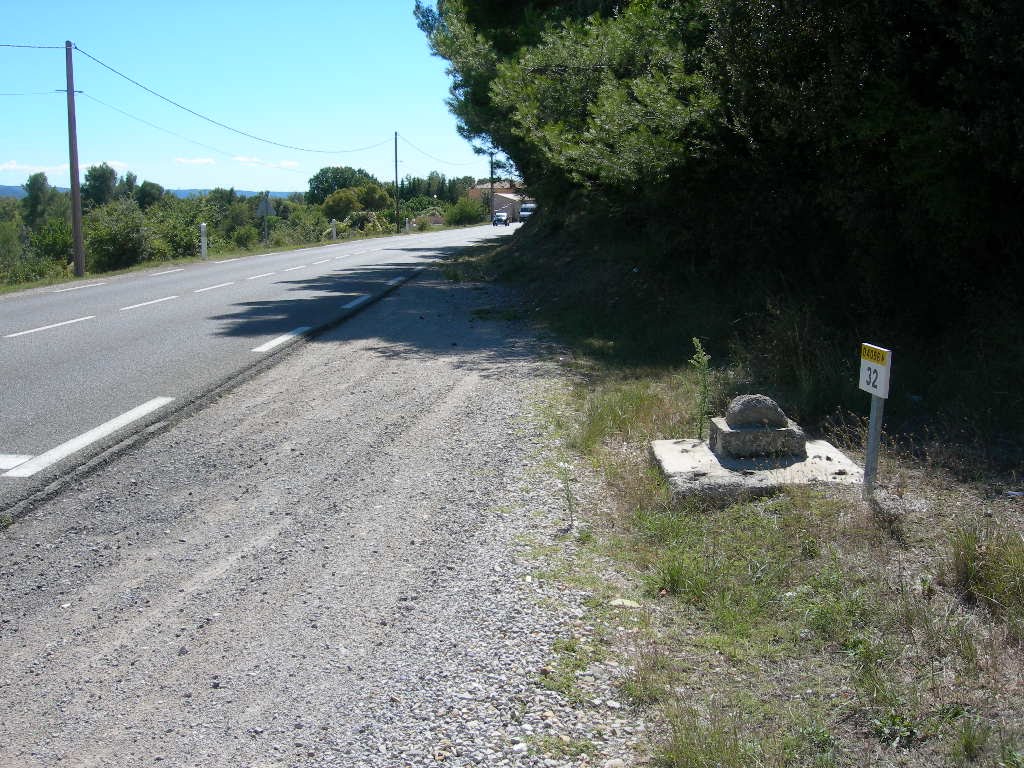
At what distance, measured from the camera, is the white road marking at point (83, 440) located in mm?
5887

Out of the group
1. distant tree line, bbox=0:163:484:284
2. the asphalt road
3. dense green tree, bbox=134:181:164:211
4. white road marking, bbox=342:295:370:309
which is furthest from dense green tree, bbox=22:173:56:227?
white road marking, bbox=342:295:370:309

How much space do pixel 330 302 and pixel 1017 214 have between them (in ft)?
36.9

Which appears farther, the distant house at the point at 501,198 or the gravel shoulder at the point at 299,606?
the distant house at the point at 501,198

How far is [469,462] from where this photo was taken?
6238 mm

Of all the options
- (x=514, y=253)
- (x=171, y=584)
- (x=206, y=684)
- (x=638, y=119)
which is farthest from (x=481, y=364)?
(x=514, y=253)

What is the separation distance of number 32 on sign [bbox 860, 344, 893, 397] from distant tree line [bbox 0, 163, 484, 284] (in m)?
25.5

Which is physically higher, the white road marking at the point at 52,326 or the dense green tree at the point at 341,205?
the dense green tree at the point at 341,205

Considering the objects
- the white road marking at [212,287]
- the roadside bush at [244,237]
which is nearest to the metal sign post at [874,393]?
the white road marking at [212,287]

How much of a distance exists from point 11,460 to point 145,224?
2770 cm

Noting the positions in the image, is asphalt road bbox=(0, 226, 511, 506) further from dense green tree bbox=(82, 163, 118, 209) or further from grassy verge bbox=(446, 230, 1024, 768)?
dense green tree bbox=(82, 163, 118, 209)

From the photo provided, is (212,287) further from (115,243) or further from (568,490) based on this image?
(568,490)

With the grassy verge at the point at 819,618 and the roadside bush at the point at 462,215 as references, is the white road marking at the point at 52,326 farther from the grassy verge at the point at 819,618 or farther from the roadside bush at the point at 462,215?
the roadside bush at the point at 462,215

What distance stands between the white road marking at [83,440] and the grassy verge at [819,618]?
3667 millimetres

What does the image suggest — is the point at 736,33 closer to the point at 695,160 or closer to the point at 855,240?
the point at 695,160
